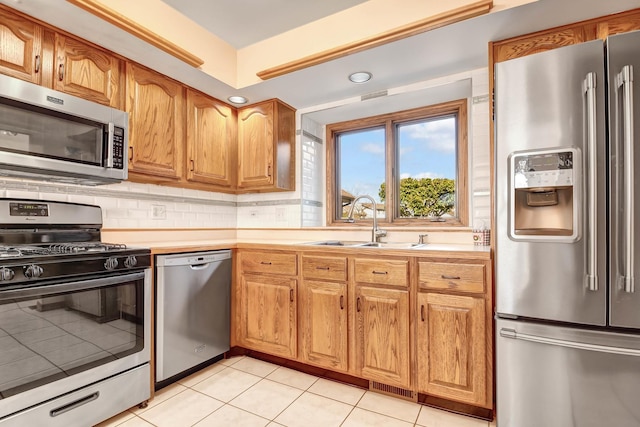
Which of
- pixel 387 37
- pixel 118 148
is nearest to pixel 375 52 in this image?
Result: pixel 387 37

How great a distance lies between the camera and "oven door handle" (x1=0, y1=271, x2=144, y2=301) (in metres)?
1.34

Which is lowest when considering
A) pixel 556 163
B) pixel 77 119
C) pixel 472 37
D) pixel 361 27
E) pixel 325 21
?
pixel 556 163

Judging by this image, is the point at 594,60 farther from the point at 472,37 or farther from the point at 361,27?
the point at 361,27

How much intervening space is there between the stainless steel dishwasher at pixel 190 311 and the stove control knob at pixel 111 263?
0.29 metres

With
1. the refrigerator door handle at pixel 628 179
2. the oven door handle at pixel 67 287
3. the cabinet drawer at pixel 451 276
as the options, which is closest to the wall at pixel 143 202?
the oven door handle at pixel 67 287

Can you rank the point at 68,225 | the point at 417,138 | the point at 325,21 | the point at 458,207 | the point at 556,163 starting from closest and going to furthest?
1. the point at 556,163
2. the point at 68,225
3. the point at 325,21
4. the point at 458,207
5. the point at 417,138

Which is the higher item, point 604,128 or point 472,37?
point 472,37

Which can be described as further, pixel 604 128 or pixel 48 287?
pixel 48 287

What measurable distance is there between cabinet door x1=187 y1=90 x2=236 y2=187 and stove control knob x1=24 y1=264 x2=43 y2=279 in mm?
1283

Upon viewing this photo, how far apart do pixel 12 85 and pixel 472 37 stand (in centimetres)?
248

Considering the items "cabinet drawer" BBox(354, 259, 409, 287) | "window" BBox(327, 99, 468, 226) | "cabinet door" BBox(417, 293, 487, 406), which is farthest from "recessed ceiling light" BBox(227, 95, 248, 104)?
"cabinet door" BBox(417, 293, 487, 406)

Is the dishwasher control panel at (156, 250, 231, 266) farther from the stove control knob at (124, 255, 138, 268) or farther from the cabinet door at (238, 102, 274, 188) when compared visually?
the cabinet door at (238, 102, 274, 188)

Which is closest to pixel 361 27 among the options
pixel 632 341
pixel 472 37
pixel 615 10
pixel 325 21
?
pixel 325 21

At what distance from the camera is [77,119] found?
1.85 meters
